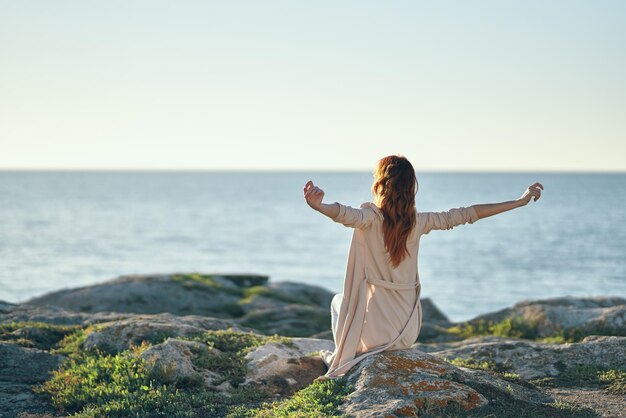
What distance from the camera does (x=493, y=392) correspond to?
982 centimetres

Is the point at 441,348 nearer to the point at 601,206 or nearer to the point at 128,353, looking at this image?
the point at 128,353

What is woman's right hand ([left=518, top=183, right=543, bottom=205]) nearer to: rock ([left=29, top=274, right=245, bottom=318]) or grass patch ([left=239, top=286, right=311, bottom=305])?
rock ([left=29, top=274, right=245, bottom=318])

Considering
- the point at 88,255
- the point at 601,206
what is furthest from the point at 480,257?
the point at 601,206

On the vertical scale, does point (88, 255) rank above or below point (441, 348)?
below

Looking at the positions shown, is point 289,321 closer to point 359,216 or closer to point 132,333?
point 132,333

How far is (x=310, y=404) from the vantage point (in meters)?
9.43

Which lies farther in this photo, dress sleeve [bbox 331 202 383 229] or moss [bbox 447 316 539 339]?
moss [bbox 447 316 539 339]

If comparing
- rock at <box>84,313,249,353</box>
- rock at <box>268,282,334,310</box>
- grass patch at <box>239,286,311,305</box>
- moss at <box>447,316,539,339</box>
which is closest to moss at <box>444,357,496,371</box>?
rock at <box>84,313,249,353</box>

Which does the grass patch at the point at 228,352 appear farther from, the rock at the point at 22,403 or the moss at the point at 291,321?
the moss at the point at 291,321

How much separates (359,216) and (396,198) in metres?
0.56

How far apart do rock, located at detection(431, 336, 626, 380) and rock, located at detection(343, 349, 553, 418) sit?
66.5 inches

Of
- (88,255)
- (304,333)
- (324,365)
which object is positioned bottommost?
(88,255)

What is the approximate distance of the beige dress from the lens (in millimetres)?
10031

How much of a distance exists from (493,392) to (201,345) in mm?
4556
